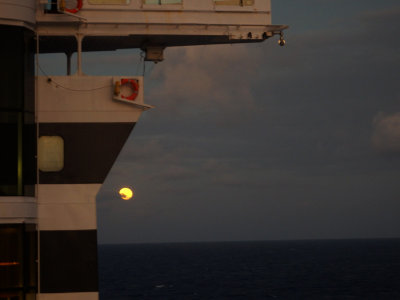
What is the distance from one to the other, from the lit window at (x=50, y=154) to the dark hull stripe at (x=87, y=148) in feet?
0.28

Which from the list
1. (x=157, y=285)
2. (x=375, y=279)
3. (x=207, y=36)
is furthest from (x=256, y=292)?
(x=207, y=36)

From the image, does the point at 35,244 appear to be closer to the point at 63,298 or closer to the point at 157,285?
the point at 63,298

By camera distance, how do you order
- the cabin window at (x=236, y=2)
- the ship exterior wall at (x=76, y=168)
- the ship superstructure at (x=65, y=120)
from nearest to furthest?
the ship superstructure at (x=65, y=120) < the ship exterior wall at (x=76, y=168) < the cabin window at (x=236, y=2)

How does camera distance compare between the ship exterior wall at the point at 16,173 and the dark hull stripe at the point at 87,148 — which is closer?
the ship exterior wall at the point at 16,173

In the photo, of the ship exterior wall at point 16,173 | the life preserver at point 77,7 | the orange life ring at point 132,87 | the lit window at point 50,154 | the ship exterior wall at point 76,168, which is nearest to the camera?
the ship exterior wall at point 16,173

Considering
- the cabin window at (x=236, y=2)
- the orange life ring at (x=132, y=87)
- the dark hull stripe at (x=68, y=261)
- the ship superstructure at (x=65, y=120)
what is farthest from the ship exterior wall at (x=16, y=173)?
the cabin window at (x=236, y=2)

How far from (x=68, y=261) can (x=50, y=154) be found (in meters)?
2.30

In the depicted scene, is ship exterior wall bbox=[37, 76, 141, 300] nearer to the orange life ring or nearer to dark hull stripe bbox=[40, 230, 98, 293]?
dark hull stripe bbox=[40, 230, 98, 293]

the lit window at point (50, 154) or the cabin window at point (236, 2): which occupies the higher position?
the cabin window at point (236, 2)

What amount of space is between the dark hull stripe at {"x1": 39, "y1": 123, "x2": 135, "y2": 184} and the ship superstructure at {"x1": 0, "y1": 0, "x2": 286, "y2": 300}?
21 mm

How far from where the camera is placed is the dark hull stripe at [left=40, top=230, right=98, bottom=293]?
51.4 ft

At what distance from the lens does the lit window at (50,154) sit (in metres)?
16.1

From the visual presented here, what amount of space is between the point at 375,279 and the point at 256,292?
35.6 m

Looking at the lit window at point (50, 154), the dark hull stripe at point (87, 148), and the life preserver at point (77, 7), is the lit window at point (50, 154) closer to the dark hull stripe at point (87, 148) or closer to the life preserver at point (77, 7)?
the dark hull stripe at point (87, 148)
